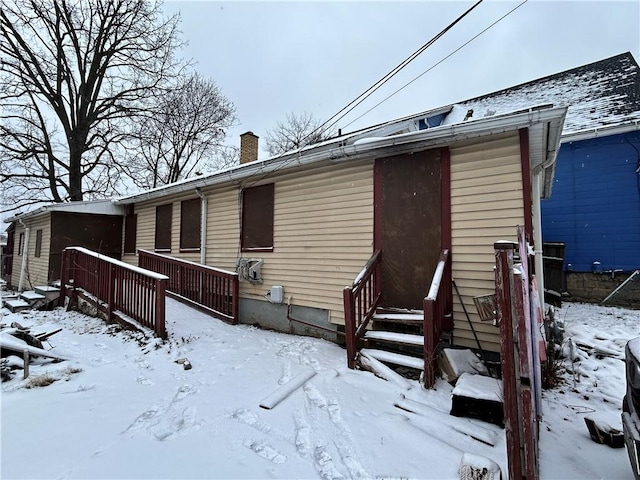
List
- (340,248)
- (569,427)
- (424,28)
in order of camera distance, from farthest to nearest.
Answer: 1. (424,28)
2. (340,248)
3. (569,427)

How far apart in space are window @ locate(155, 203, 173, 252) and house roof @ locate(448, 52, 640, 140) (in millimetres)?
8424

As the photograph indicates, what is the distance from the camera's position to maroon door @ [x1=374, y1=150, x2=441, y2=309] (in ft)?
14.9

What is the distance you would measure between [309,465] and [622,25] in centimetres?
1456

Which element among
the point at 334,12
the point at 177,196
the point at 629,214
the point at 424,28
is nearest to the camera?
the point at 424,28

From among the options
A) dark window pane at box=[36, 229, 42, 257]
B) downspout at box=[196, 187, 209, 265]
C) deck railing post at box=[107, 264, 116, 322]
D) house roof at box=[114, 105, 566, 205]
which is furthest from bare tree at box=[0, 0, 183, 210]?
house roof at box=[114, 105, 566, 205]

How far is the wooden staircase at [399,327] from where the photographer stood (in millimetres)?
3490

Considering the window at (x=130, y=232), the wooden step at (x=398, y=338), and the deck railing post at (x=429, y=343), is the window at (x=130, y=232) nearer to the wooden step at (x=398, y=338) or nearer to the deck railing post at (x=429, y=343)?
the wooden step at (x=398, y=338)

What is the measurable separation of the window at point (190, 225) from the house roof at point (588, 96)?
7.36 meters

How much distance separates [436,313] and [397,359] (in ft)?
2.47

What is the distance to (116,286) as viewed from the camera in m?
6.11

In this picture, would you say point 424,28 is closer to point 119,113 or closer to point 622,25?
point 622,25

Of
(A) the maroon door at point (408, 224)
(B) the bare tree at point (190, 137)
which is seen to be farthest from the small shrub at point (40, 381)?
(B) the bare tree at point (190, 137)

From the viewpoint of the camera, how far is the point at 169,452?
89.2 inches

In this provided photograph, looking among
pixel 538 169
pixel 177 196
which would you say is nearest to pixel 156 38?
pixel 177 196
